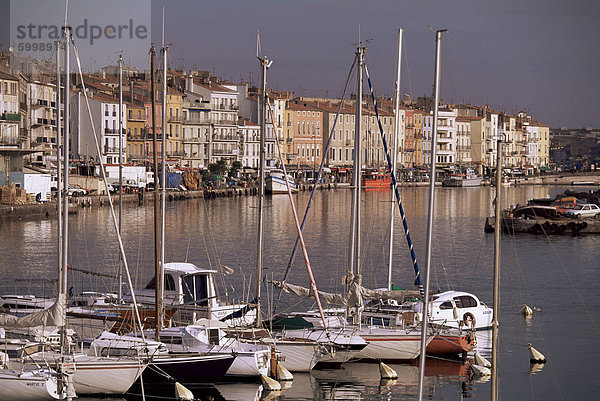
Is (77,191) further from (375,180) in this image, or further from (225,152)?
(375,180)

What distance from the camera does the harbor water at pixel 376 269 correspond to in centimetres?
1859

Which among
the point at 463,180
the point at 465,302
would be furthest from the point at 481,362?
the point at 463,180

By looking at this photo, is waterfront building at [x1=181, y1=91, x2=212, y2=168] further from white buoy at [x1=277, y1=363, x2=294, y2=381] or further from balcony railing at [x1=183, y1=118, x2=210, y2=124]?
white buoy at [x1=277, y1=363, x2=294, y2=381]

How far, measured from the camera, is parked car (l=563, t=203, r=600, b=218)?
2042 inches

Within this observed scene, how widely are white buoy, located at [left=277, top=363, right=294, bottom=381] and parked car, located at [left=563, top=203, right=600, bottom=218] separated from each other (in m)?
36.1

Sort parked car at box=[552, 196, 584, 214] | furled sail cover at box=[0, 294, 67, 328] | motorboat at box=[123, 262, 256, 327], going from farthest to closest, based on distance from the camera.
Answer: parked car at box=[552, 196, 584, 214], motorboat at box=[123, 262, 256, 327], furled sail cover at box=[0, 294, 67, 328]

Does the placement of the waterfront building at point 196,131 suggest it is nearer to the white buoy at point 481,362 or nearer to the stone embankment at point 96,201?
the stone embankment at point 96,201

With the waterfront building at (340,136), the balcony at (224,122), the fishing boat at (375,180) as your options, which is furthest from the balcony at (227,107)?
the waterfront building at (340,136)

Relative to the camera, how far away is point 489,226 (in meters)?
49.5

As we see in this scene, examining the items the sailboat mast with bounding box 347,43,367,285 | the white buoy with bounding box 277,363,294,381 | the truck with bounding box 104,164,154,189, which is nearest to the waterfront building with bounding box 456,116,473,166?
the truck with bounding box 104,164,154,189

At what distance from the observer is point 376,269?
111 ft

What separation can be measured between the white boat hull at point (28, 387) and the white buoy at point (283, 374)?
4125 millimetres

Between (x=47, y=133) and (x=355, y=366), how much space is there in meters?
55.7

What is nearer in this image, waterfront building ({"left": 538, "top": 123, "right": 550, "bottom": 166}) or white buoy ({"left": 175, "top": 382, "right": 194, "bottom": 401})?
white buoy ({"left": 175, "top": 382, "right": 194, "bottom": 401})
